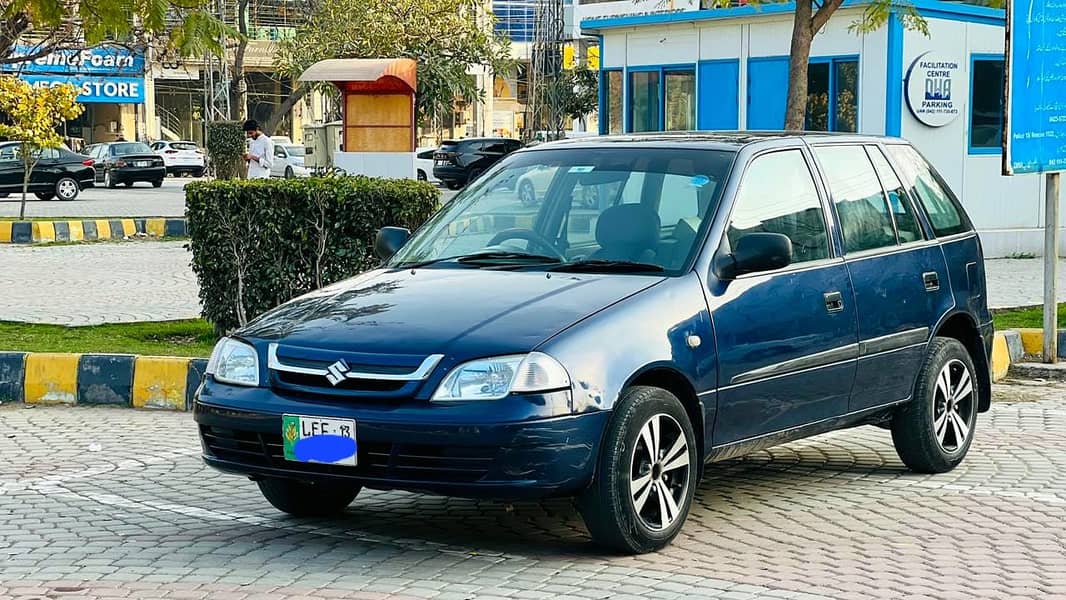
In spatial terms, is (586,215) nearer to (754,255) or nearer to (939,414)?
(754,255)

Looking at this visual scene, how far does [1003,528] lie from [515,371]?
2.35 m

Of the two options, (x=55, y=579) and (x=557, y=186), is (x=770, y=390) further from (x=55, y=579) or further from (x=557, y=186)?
(x=55, y=579)

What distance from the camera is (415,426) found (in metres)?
5.54

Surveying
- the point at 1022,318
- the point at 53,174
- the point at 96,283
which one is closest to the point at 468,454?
the point at 1022,318

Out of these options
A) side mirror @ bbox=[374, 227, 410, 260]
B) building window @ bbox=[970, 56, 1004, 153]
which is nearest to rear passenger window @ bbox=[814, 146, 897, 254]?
side mirror @ bbox=[374, 227, 410, 260]

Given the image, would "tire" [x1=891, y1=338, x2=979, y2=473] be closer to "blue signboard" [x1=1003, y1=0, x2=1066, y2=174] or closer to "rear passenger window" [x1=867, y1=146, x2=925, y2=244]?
"rear passenger window" [x1=867, y1=146, x2=925, y2=244]

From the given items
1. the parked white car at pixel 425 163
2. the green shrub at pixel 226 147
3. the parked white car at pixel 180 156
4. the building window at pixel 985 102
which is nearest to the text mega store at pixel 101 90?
the parked white car at pixel 180 156

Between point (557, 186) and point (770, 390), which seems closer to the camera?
point (770, 390)

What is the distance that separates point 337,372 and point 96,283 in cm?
1214

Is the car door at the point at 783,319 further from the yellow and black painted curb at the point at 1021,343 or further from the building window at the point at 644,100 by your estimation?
the building window at the point at 644,100

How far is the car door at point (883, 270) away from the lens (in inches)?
284

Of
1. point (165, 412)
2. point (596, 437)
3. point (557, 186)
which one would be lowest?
point (165, 412)

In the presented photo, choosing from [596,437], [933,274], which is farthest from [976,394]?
[596,437]

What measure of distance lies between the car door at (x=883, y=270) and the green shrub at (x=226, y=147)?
3584cm
